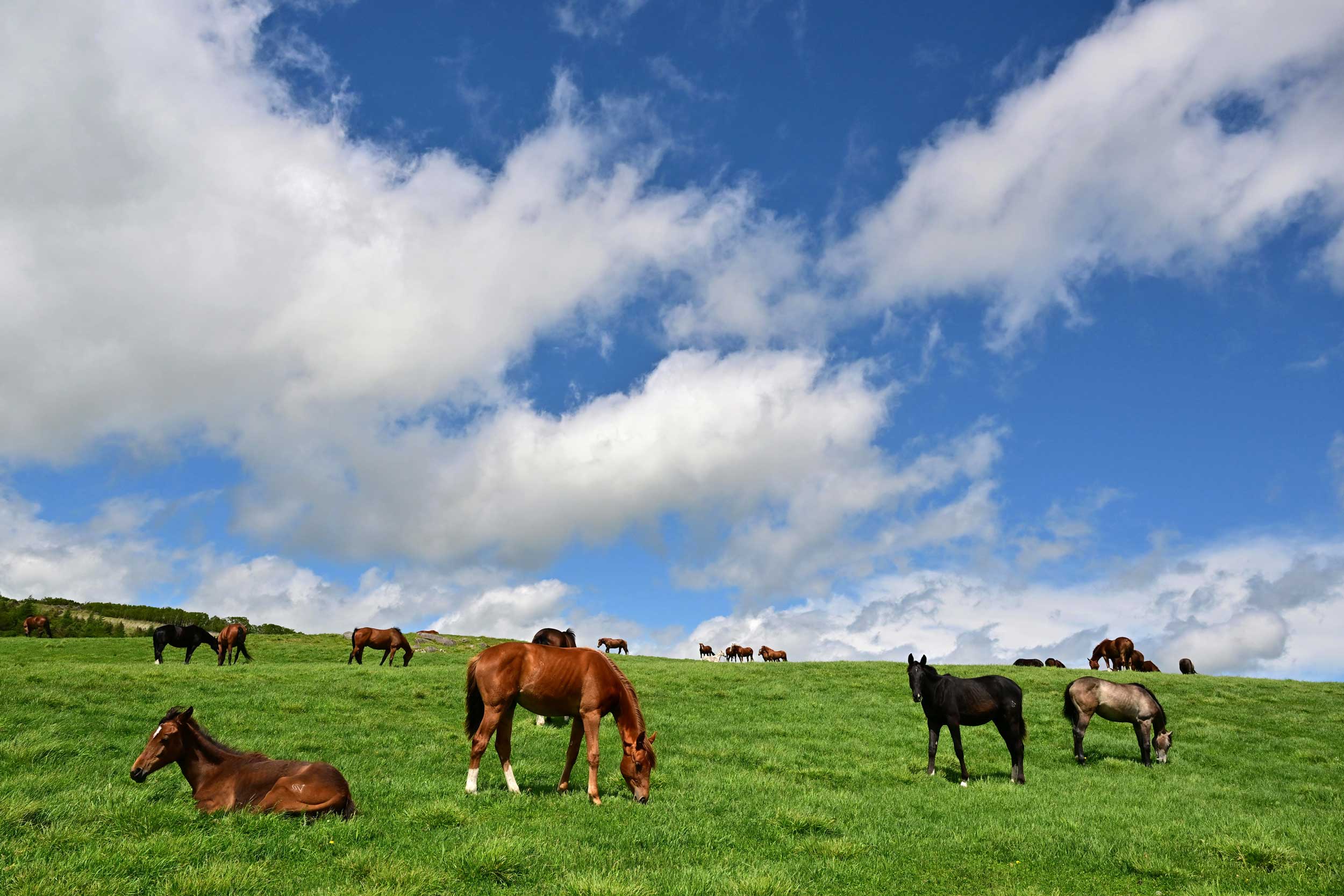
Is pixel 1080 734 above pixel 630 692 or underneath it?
underneath

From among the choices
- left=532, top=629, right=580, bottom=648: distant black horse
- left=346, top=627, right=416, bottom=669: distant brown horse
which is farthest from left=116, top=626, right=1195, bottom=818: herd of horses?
left=346, top=627, right=416, bottom=669: distant brown horse

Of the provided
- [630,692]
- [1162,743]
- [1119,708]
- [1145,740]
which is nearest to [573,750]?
[630,692]

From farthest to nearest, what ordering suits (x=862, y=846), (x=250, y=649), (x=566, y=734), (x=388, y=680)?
(x=250, y=649) → (x=388, y=680) → (x=566, y=734) → (x=862, y=846)

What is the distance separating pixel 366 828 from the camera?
29.5 feet

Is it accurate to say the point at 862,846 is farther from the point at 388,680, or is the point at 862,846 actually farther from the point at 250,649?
the point at 250,649

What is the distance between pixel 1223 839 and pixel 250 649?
4876cm

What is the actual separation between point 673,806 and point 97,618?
72.7m

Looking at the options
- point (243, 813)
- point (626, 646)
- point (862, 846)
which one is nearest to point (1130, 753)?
point (862, 846)

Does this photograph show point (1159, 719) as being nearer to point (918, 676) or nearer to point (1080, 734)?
point (1080, 734)

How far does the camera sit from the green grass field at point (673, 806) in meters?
7.66

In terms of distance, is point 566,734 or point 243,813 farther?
point 566,734

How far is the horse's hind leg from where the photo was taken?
465 inches

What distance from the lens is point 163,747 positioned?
9.15 metres

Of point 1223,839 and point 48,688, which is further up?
point 48,688
